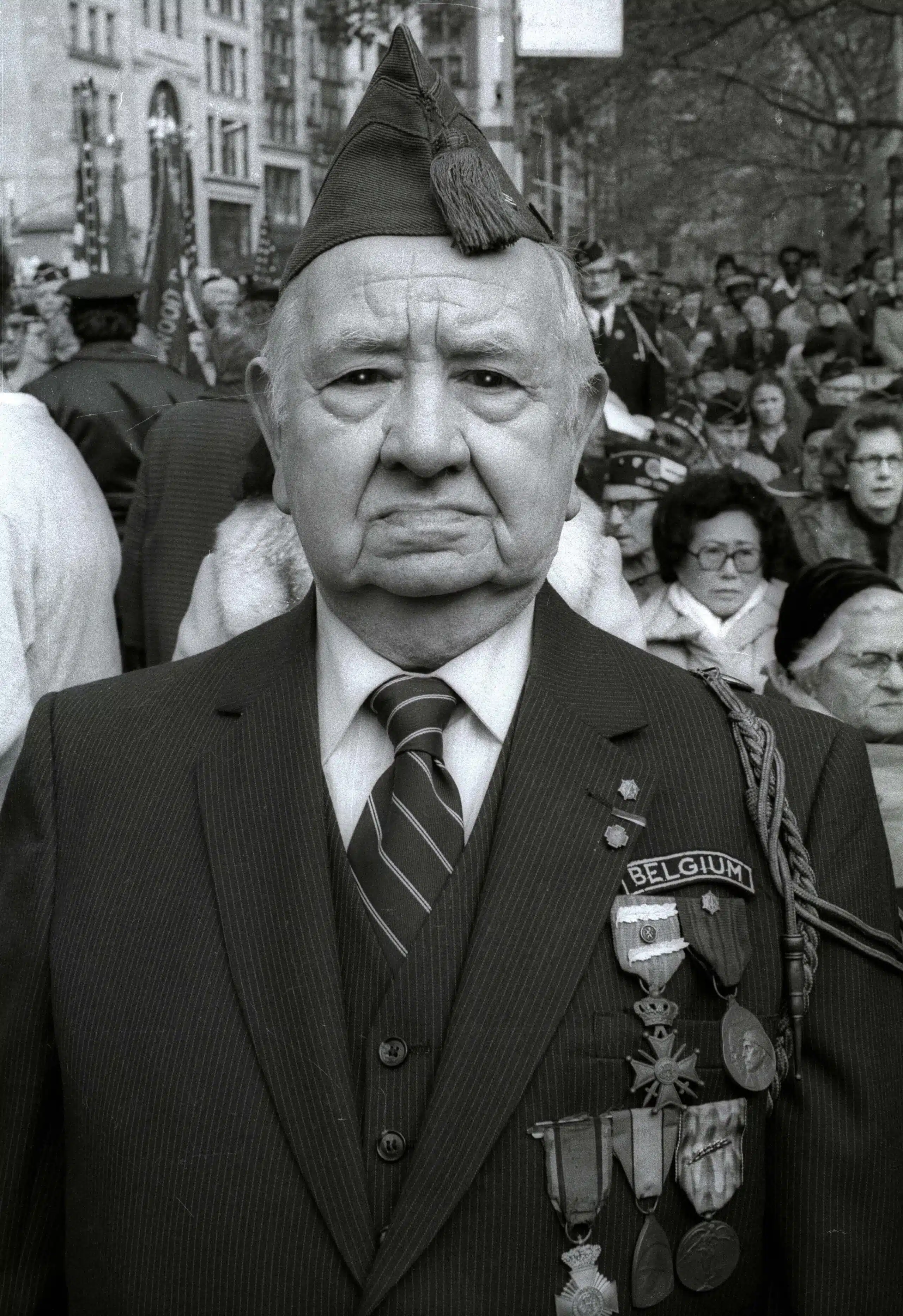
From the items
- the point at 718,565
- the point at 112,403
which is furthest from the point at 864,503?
the point at 112,403

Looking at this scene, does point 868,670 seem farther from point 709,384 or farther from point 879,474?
point 709,384

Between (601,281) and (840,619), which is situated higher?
(601,281)

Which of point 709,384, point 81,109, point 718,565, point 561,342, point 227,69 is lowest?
point 718,565

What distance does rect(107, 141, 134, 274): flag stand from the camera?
25.6ft

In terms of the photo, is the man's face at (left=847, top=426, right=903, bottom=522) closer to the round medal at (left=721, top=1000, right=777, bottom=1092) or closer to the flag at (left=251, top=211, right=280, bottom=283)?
the flag at (left=251, top=211, right=280, bottom=283)

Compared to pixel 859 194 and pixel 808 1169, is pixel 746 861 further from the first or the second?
pixel 859 194

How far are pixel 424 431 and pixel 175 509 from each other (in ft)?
10.5

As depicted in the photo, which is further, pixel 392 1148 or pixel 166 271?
pixel 166 271

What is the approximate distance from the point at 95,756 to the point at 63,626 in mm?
1452

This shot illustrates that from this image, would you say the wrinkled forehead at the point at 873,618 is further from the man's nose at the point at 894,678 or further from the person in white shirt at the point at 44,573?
the person in white shirt at the point at 44,573

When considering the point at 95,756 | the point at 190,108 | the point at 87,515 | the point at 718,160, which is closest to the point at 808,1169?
the point at 95,756

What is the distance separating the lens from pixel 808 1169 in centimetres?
196

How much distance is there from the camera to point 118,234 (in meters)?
7.93

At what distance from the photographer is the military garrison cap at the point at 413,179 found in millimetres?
1992
